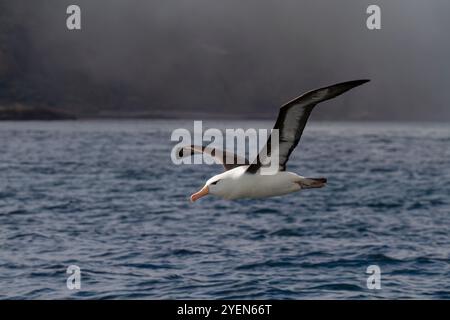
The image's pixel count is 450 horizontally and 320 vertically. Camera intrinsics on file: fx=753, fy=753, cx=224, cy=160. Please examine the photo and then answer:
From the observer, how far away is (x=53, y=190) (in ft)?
164

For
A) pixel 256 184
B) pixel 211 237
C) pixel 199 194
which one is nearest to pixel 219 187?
pixel 199 194

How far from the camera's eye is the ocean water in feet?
73.0

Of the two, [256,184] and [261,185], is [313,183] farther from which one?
[256,184]

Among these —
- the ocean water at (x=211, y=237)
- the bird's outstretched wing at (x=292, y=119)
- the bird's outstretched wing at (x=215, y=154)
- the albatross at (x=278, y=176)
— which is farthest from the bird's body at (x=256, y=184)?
the ocean water at (x=211, y=237)

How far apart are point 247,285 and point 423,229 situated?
1622 cm

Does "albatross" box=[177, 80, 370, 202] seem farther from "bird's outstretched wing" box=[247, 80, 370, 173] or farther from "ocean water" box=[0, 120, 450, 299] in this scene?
"ocean water" box=[0, 120, 450, 299]

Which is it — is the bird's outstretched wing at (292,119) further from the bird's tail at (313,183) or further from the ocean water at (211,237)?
the ocean water at (211,237)

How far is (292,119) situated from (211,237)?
20.6 m

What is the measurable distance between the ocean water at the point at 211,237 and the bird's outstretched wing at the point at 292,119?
A: 28.1 ft

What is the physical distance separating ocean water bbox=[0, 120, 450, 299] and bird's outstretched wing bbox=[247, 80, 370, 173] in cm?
856

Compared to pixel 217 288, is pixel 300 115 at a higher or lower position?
higher

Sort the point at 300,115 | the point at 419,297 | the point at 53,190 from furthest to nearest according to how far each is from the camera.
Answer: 1. the point at 53,190
2. the point at 419,297
3. the point at 300,115
